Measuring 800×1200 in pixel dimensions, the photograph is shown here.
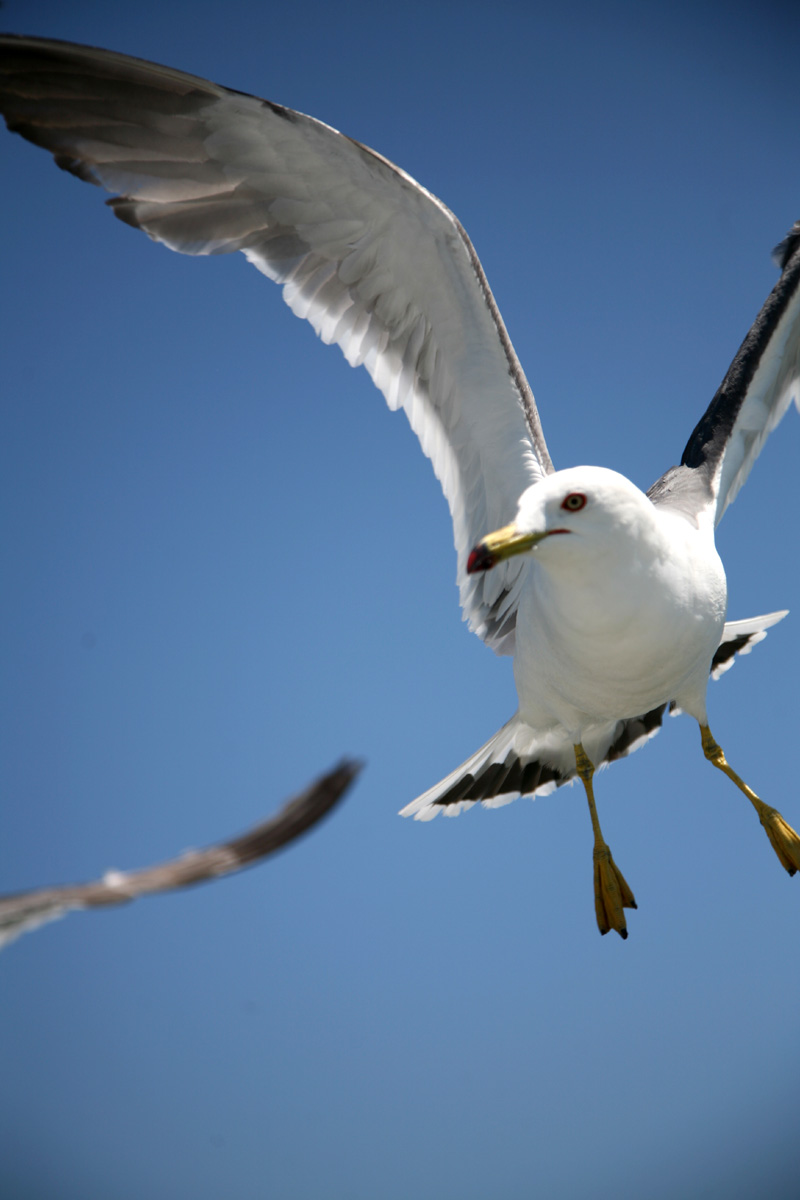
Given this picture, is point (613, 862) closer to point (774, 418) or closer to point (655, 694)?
point (655, 694)

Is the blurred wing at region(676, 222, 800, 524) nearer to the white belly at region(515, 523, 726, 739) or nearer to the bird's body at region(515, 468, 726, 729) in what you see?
the bird's body at region(515, 468, 726, 729)

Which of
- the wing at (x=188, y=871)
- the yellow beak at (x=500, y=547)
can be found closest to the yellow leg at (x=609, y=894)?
the yellow beak at (x=500, y=547)

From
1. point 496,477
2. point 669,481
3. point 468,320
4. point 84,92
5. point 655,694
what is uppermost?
point 84,92

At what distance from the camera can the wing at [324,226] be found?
288 cm

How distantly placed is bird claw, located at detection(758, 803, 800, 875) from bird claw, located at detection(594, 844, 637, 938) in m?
0.51

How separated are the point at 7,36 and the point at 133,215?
1.94 ft

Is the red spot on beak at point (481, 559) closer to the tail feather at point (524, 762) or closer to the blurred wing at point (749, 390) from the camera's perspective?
the blurred wing at point (749, 390)

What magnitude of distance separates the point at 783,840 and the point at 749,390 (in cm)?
159

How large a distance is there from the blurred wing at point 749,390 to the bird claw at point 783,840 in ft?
3.44

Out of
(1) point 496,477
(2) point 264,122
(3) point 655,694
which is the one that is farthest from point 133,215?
(3) point 655,694

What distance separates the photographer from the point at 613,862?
3.17 meters

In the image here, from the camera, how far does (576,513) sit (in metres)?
2.29

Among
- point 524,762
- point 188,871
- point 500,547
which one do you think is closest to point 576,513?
point 500,547

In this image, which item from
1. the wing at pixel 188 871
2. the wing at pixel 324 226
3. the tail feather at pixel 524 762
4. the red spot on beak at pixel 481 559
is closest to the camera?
the wing at pixel 188 871
